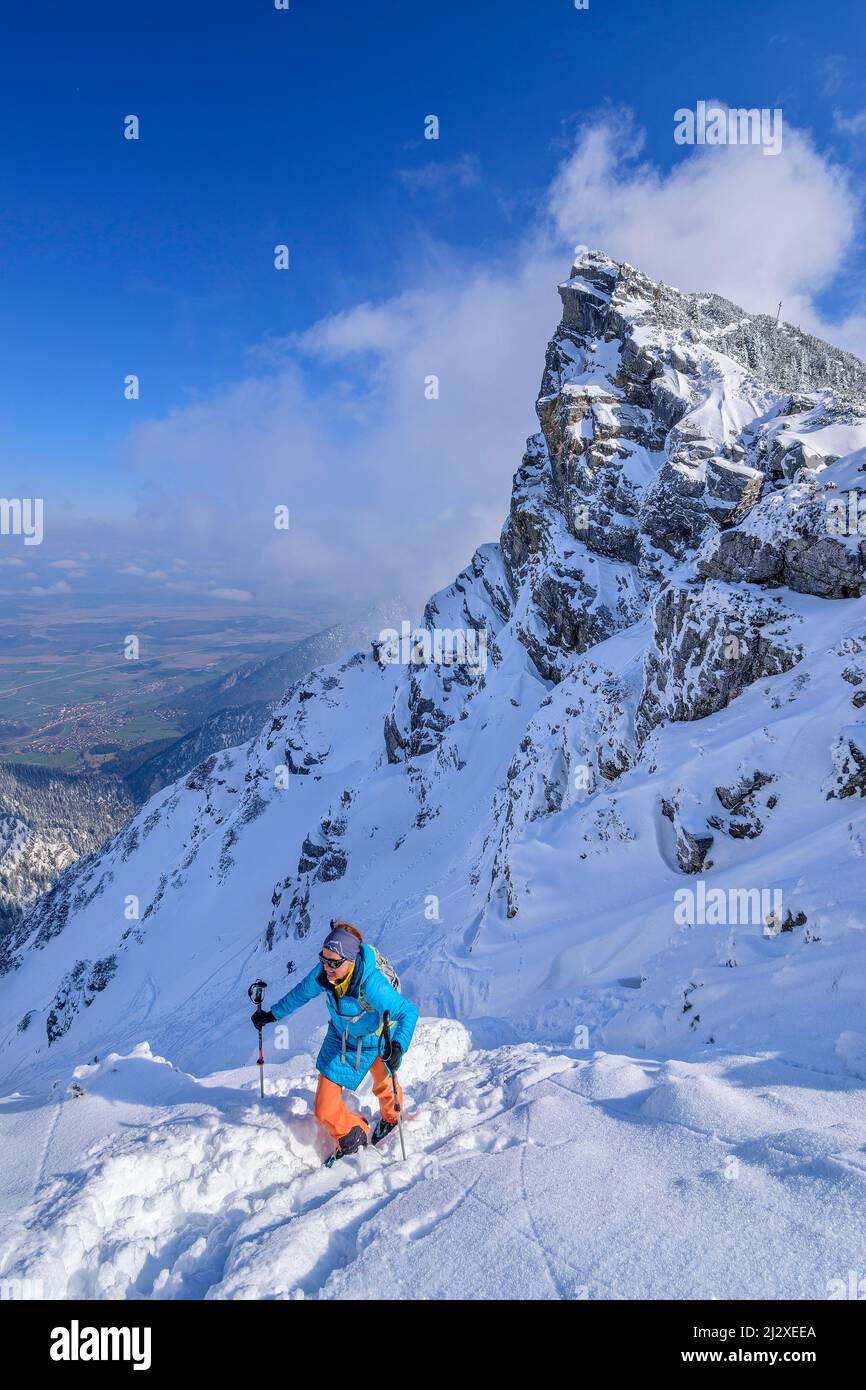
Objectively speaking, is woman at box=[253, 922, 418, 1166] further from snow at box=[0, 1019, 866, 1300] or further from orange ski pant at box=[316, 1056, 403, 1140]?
Answer: snow at box=[0, 1019, 866, 1300]

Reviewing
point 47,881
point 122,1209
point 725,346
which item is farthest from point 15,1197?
point 47,881

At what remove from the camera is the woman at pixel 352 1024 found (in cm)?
611

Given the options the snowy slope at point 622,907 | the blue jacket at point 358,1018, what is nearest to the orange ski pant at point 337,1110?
the blue jacket at point 358,1018

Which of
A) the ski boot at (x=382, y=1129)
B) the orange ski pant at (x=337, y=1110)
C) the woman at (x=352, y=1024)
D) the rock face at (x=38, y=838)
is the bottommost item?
the rock face at (x=38, y=838)

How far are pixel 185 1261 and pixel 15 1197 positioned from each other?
5.98ft

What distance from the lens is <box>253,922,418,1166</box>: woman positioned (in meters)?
6.11

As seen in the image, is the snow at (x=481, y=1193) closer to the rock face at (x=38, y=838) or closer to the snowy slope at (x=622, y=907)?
the snowy slope at (x=622, y=907)

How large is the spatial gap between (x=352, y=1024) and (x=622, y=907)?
8.37 m

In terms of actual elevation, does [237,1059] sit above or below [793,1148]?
below

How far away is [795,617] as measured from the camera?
14.8 metres

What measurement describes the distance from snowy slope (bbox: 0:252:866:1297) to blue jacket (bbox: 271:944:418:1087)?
0.63 m

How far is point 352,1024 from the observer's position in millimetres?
6410

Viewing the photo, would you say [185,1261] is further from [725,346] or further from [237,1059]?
[725,346]

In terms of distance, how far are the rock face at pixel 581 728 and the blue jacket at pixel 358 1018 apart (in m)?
4.63
